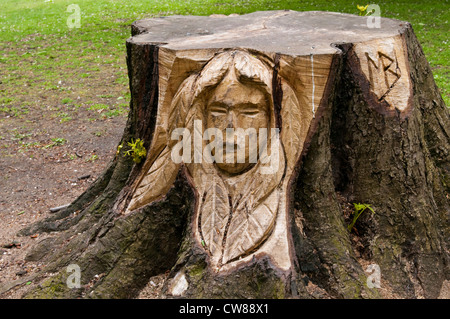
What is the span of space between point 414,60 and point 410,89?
0.37m

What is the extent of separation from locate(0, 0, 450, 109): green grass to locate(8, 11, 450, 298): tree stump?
154 inches

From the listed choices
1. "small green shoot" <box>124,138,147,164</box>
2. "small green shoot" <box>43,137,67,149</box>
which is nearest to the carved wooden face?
"small green shoot" <box>124,138,147,164</box>

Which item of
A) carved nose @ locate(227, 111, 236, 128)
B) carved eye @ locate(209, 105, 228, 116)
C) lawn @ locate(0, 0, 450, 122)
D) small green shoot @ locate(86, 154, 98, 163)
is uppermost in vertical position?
carved eye @ locate(209, 105, 228, 116)

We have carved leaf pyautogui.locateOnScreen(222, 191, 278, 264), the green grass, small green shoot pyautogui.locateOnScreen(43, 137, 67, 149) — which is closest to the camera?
carved leaf pyautogui.locateOnScreen(222, 191, 278, 264)

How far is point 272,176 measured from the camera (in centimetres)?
302

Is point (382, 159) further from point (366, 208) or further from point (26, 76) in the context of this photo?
point (26, 76)

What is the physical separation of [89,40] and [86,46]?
568 millimetres

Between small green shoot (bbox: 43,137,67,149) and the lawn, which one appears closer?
small green shoot (bbox: 43,137,67,149)

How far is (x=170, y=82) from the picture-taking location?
10.5 ft

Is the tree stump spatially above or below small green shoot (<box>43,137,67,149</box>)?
above

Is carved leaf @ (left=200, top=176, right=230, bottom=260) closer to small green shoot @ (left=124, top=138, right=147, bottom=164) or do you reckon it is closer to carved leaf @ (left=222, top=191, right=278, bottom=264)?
carved leaf @ (left=222, top=191, right=278, bottom=264)

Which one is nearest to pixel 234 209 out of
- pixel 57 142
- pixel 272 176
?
pixel 272 176

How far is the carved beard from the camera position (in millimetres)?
2881

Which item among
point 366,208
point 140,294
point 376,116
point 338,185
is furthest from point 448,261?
point 140,294
